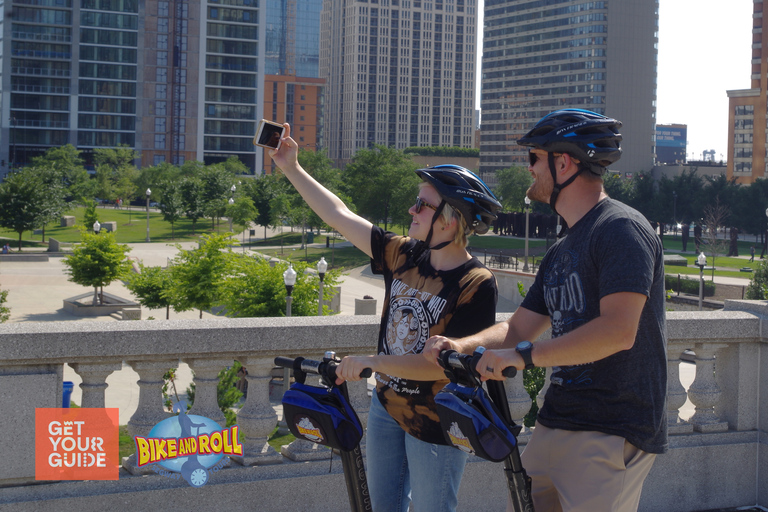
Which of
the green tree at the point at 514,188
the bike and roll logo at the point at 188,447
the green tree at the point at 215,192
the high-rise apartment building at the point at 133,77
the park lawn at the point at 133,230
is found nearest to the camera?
the bike and roll logo at the point at 188,447

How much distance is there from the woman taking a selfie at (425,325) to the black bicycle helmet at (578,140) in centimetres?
45

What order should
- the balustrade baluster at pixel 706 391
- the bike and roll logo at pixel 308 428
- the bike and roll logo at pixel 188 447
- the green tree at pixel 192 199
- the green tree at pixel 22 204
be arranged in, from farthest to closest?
the green tree at pixel 192 199 < the green tree at pixel 22 204 < the balustrade baluster at pixel 706 391 < the bike and roll logo at pixel 188 447 < the bike and roll logo at pixel 308 428

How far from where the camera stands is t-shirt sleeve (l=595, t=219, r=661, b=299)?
244 cm

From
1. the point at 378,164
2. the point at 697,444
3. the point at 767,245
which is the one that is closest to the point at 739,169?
the point at 767,245

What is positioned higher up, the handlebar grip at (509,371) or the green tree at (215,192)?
the green tree at (215,192)

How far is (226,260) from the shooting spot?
26.7 m

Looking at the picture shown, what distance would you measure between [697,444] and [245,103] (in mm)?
121063

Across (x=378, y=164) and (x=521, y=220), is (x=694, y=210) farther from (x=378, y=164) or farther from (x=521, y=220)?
(x=378, y=164)

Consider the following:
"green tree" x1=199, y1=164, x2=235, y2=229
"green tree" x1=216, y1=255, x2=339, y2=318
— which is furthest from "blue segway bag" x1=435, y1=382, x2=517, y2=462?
"green tree" x1=199, y1=164, x2=235, y2=229

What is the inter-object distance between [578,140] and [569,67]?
183056mm

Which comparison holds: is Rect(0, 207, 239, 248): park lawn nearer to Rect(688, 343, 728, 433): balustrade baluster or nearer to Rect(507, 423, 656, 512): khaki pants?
Rect(688, 343, 728, 433): balustrade baluster

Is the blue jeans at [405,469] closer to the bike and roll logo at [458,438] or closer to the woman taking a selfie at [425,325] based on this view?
the woman taking a selfie at [425,325]

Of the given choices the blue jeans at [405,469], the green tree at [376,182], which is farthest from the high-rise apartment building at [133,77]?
the blue jeans at [405,469]

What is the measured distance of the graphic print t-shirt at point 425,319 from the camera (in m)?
3.06
